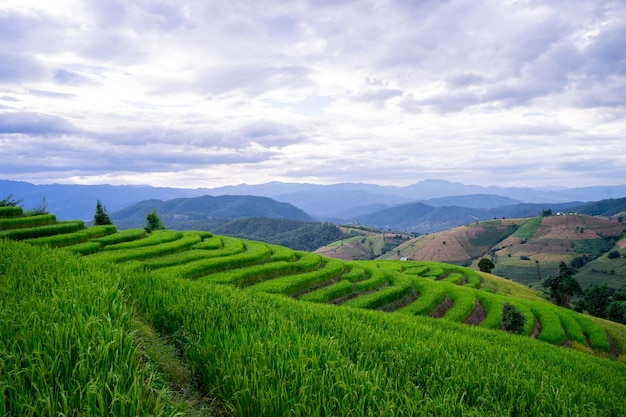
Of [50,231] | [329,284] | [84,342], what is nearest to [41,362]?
[84,342]

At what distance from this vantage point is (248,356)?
17.1 feet

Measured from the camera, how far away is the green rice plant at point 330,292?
2014 centimetres

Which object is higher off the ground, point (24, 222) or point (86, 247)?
point (24, 222)

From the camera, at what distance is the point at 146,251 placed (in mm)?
21969

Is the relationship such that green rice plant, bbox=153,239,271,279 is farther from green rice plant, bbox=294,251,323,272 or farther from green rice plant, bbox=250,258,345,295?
green rice plant, bbox=250,258,345,295

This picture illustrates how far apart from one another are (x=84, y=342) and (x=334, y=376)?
313cm

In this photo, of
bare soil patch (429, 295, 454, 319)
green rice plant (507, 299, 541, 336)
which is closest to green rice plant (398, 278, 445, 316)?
bare soil patch (429, 295, 454, 319)

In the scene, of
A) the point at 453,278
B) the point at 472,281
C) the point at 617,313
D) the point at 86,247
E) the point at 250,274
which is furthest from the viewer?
the point at 617,313

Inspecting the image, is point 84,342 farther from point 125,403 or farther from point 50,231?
point 50,231

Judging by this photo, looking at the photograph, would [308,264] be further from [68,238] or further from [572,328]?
[572,328]

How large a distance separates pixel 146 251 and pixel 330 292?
1181 cm

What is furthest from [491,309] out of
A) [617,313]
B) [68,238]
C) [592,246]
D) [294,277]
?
[592,246]

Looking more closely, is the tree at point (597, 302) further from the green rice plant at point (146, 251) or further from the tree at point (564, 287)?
the green rice plant at point (146, 251)

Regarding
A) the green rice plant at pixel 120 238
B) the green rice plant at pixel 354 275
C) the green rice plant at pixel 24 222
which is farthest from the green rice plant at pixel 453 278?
the green rice plant at pixel 24 222
